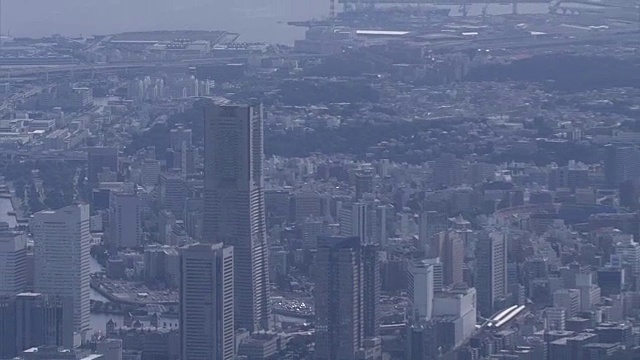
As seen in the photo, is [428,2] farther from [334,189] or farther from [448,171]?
[334,189]

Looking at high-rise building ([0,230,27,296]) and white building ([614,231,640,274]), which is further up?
high-rise building ([0,230,27,296])

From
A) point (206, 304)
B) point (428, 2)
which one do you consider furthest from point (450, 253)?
point (428, 2)

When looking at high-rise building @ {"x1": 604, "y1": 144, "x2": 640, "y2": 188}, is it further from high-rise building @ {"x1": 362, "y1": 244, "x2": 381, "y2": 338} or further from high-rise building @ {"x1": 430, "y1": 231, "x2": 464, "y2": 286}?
high-rise building @ {"x1": 362, "y1": 244, "x2": 381, "y2": 338}

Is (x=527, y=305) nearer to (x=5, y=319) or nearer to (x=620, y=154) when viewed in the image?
(x=5, y=319)

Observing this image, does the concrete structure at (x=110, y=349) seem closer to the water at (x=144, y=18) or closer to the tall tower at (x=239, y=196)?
the tall tower at (x=239, y=196)

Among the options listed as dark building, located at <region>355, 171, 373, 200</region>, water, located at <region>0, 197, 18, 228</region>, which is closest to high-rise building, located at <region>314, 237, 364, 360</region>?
water, located at <region>0, 197, 18, 228</region>

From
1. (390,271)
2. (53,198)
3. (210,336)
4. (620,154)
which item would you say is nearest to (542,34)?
(620,154)
